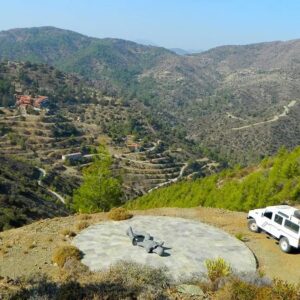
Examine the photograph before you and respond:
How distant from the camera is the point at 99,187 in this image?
117ft

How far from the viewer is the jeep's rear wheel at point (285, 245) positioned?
20.2 meters

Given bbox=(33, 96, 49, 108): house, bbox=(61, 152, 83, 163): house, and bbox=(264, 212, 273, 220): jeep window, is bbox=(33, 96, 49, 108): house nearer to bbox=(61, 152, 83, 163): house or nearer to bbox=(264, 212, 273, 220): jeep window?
bbox=(61, 152, 83, 163): house

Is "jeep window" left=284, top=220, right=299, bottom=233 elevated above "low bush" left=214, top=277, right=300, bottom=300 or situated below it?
below

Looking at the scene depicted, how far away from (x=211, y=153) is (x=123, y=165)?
180ft

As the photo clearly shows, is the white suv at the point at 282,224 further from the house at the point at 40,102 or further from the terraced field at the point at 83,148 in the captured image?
the house at the point at 40,102

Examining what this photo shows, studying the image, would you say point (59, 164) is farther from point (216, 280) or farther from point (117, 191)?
point (216, 280)

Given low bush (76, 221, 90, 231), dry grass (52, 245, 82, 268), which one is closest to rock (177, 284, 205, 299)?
dry grass (52, 245, 82, 268)

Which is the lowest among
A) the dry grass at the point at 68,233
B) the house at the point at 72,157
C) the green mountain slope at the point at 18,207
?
the house at the point at 72,157

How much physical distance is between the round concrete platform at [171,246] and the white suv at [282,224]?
5.58 feet

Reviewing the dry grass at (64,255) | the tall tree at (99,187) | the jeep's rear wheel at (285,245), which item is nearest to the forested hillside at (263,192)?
the tall tree at (99,187)

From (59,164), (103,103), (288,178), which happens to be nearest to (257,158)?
(103,103)

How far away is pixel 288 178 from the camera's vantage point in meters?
38.0

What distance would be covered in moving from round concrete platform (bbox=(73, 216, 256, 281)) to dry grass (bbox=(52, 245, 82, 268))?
390 millimetres

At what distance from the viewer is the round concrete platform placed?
58.8 ft
